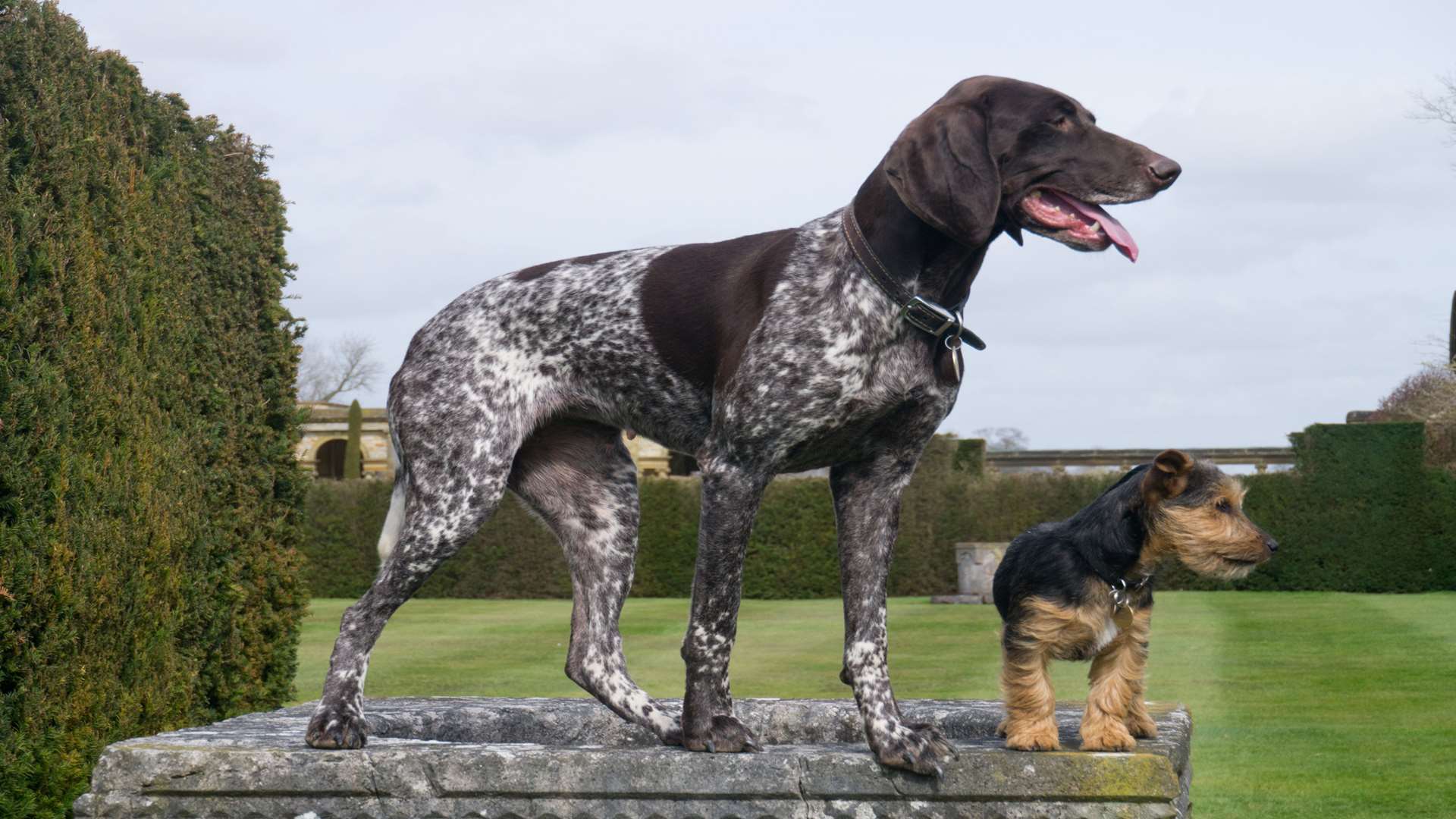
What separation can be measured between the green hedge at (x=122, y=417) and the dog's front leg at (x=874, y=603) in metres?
3.14

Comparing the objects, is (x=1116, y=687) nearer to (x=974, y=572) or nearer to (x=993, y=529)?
(x=974, y=572)

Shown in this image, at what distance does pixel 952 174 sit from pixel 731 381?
875mm

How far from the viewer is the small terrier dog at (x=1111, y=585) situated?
4160 millimetres

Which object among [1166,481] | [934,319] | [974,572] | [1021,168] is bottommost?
[974,572]

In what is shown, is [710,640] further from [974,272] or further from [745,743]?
[974,272]

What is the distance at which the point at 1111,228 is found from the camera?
382cm

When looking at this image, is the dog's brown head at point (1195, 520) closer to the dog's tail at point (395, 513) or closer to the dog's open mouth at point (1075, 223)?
A: the dog's open mouth at point (1075, 223)

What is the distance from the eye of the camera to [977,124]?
392cm

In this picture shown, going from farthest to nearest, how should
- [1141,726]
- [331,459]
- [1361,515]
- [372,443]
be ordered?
[331,459] → [372,443] → [1361,515] → [1141,726]

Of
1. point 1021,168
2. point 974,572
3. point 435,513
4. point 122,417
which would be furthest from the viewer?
point 974,572

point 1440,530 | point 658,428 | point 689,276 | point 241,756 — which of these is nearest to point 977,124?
point 689,276

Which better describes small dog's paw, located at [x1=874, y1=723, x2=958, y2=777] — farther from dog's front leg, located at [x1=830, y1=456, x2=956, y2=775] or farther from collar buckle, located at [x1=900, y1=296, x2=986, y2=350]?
collar buckle, located at [x1=900, y1=296, x2=986, y2=350]

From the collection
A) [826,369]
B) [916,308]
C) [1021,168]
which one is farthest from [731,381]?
[1021,168]

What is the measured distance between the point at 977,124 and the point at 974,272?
493 millimetres
